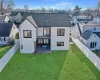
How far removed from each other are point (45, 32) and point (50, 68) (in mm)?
9966

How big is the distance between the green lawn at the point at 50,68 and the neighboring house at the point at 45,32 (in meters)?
2.48

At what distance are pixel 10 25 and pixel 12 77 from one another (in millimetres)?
19990

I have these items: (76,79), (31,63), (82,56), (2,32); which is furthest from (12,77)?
(2,32)

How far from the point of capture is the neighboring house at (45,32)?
25.6 meters

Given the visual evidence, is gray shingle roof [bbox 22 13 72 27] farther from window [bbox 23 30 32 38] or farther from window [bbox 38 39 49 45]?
window [bbox 38 39 49 45]

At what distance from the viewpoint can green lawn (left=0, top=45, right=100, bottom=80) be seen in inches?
660

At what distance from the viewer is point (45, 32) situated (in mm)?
27781

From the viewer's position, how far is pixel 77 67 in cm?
1938

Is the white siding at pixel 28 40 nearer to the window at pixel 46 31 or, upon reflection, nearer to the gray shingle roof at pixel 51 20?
the gray shingle roof at pixel 51 20

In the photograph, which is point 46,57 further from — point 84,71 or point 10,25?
point 10,25

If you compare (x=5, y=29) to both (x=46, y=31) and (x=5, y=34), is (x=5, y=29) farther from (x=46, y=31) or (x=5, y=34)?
(x=46, y=31)

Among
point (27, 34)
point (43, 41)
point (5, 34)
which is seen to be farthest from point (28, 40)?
point (5, 34)

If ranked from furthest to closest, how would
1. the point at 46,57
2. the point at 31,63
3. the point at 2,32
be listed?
the point at 2,32 → the point at 46,57 → the point at 31,63

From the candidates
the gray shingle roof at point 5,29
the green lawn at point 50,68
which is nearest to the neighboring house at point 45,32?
the green lawn at point 50,68
